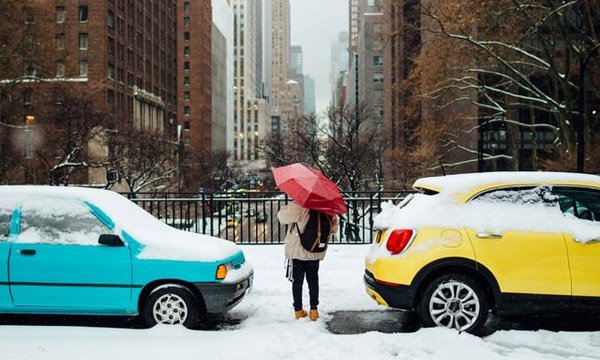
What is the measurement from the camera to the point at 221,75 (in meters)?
151

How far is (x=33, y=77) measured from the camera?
3425 centimetres

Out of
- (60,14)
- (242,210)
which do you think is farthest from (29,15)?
(60,14)

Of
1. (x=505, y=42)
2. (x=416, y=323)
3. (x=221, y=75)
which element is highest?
(x=221, y=75)

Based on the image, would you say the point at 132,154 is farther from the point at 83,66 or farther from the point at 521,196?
the point at 521,196

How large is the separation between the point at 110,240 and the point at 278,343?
87.8 inches

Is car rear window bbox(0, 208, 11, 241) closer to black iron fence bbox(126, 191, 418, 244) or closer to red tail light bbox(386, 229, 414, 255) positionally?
black iron fence bbox(126, 191, 418, 244)

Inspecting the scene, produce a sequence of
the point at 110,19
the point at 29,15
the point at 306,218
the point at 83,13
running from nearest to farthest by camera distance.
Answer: the point at 306,218, the point at 29,15, the point at 83,13, the point at 110,19

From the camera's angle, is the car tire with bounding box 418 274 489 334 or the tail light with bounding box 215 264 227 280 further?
the tail light with bounding box 215 264 227 280

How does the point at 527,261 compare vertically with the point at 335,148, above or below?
below

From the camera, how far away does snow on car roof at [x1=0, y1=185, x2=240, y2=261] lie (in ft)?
21.2

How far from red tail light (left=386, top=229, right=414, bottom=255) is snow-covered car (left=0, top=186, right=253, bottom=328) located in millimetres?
1876

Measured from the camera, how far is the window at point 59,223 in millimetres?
6461

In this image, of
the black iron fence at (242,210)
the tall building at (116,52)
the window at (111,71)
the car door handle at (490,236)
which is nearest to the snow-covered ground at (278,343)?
the car door handle at (490,236)

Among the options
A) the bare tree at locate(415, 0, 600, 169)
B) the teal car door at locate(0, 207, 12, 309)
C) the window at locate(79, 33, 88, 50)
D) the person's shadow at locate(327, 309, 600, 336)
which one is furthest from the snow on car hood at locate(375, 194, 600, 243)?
the window at locate(79, 33, 88, 50)
